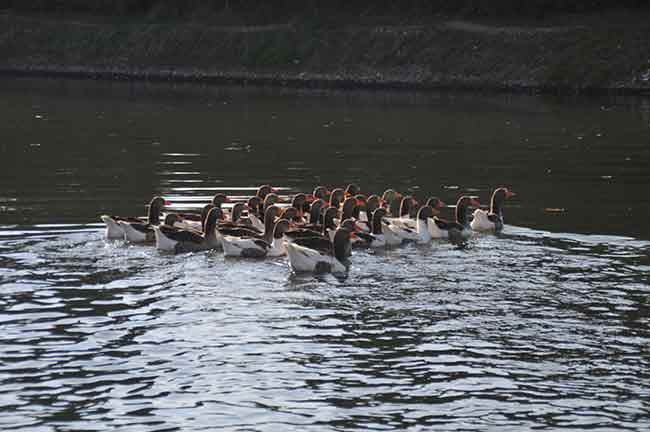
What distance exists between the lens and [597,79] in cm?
7006

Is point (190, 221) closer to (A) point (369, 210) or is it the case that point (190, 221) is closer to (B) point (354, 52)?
(A) point (369, 210)

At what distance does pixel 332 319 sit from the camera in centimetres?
1773

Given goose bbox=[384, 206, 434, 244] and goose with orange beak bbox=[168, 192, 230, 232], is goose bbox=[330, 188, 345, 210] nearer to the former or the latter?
goose bbox=[384, 206, 434, 244]

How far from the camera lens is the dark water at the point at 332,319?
46.6ft

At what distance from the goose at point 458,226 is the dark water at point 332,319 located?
0.46 meters

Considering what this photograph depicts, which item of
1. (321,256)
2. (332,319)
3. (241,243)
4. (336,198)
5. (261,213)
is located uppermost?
(336,198)

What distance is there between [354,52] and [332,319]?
2545 inches

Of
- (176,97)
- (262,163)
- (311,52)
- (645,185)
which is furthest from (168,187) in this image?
(311,52)

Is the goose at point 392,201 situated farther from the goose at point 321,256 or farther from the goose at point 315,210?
the goose at point 321,256

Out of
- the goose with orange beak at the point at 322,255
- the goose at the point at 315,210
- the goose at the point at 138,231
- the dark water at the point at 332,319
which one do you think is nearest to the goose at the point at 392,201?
the dark water at the point at 332,319

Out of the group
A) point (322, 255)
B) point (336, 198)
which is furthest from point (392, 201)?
point (322, 255)

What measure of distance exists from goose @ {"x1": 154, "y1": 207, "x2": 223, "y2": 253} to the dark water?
1.12ft

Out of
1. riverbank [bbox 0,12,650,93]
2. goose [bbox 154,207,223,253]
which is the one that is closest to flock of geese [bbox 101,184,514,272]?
goose [bbox 154,207,223,253]

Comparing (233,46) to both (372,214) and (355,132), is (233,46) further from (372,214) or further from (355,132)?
(372,214)
